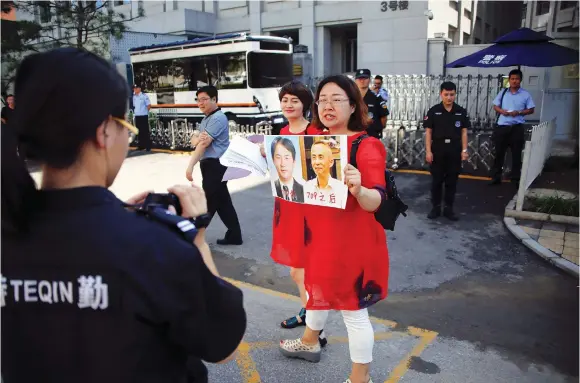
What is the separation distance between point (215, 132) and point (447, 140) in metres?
3.13

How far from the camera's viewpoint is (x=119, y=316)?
1.07 metres

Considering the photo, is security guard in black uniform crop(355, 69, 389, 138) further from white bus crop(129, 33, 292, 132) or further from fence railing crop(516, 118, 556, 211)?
white bus crop(129, 33, 292, 132)

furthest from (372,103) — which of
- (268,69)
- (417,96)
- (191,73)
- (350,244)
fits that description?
(191,73)

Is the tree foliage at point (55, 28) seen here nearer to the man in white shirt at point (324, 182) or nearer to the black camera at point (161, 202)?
the man in white shirt at point (324, 182)

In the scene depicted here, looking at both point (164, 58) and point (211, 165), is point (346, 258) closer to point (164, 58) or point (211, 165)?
point (211, 165)

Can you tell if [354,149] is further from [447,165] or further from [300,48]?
[300,48]

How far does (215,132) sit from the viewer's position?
5238 mm

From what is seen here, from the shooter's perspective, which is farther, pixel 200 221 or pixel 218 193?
pixel 218 193

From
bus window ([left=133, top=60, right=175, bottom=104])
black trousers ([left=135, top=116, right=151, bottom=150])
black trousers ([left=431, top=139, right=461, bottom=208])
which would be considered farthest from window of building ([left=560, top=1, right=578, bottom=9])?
black trousers ([left=135, top=116, right=151, bottom=150])

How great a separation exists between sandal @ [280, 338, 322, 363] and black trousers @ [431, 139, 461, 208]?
3969 millimetres

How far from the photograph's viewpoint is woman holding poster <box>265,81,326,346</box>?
8.50 feet

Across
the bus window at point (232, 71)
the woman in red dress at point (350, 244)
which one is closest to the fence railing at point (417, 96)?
the bus window at point (232, 71)

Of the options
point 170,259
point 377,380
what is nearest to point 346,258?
point 377,380

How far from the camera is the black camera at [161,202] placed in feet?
3.91
